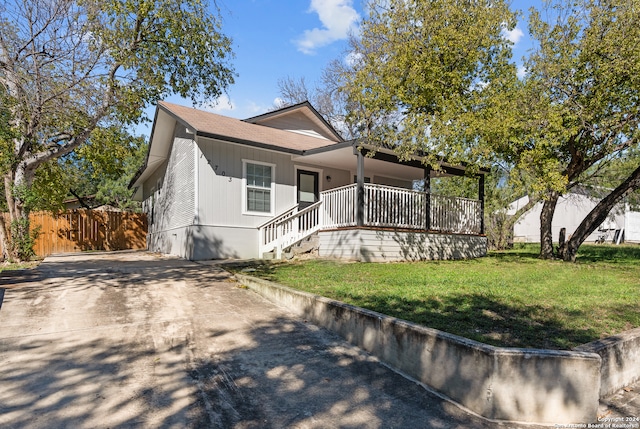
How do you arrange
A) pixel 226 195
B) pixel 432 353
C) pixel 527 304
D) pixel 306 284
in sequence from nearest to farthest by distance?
pixel 432 353 < pixel 527 304 < pixel 306 284 < pixel 226 195

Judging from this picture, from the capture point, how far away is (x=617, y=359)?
10.9 ft

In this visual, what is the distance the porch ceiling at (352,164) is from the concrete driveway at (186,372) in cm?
677

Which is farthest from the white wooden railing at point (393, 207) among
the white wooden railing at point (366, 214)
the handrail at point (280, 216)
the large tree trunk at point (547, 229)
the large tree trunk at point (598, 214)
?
the large tree trunk at point (598, 214)

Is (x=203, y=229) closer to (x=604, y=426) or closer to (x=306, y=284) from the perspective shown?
(x=306, y=284)

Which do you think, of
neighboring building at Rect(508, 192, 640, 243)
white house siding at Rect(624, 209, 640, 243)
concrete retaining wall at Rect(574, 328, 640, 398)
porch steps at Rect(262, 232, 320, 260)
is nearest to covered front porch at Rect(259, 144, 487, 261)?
porch steps at Rect(262, 232, 320, 260)

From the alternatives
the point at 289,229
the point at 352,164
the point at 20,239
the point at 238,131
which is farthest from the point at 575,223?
the point at 20,239

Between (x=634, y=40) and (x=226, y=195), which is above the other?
(x=634, y=40)

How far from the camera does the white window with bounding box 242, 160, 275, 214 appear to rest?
1162 centimetres

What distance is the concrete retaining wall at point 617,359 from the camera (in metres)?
3.19

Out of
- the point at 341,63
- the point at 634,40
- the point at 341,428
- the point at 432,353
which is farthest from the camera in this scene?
the point at 341,63

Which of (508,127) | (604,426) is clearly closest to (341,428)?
(604,426)

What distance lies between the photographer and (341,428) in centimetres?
263

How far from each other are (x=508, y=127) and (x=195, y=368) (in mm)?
8762

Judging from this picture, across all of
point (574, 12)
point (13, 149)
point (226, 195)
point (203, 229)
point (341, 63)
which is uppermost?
point (341, 63)
